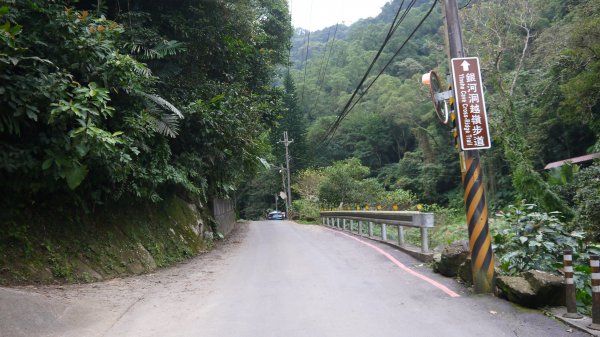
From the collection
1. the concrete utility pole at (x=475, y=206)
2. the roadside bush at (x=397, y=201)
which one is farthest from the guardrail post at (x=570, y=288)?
the roadside bush at (x=397, y=201)

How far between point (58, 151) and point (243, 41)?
8736 mm

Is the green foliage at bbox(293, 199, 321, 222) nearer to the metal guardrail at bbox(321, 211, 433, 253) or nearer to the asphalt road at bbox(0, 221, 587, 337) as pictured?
the metal guardrail at bbox(321, 211, 433, 253)

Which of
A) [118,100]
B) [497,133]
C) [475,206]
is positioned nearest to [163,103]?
[118,100]

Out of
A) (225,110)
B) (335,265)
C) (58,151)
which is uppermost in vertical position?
(225,110)

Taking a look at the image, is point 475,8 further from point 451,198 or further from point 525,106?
point 451,198

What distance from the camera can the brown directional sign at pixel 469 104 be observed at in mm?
6961

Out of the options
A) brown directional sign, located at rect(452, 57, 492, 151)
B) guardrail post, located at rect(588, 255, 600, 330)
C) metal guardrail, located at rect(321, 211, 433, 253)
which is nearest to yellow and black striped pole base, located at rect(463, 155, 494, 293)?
brown directional sign, located at rect(452, 57, 492, 151)

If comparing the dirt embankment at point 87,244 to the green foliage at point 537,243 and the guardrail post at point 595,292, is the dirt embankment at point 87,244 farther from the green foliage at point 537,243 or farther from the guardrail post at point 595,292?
the guardrail post at point 595,292

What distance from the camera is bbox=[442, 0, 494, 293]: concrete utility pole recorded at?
6.59 m

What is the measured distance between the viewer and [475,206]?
691 centimetres

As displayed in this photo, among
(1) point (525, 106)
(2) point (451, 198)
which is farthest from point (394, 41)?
(1) point (525, 106)

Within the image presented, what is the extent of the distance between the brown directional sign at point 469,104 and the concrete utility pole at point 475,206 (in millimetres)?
206

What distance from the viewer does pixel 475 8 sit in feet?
88.3

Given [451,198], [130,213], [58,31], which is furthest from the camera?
[451,198]
